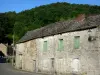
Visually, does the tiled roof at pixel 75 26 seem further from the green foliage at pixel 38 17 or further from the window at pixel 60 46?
the green foliage at pixel 38 17

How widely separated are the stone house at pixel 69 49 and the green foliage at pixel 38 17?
44079mm

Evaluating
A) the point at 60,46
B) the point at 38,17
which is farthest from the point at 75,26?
the point at 38,17

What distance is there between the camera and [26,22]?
102m

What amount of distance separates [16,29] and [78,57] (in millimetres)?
66728

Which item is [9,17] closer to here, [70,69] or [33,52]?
[33,52]

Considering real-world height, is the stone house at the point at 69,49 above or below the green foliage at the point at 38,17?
below

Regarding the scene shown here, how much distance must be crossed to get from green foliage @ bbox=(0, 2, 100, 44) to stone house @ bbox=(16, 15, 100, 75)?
44079mm

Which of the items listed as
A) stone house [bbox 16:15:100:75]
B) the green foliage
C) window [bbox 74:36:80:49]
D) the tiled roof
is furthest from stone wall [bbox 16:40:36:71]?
the green foliage

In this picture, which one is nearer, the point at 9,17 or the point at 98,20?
the point at 98,20

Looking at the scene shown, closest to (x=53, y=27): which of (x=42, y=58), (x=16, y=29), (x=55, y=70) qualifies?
(x=42, y=58)

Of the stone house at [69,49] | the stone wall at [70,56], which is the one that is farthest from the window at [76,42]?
the stone wall at [70,56]

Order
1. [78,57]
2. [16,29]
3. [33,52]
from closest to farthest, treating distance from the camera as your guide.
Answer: [78,57]
[33,52]
[16,29]

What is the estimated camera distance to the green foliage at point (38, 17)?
3546 inches

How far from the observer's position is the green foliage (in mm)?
90062
